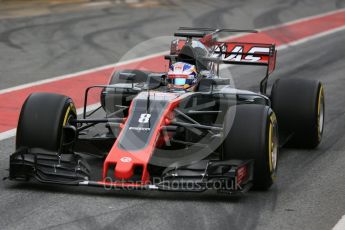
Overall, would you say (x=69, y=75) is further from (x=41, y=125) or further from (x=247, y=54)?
(x=41, y=125)

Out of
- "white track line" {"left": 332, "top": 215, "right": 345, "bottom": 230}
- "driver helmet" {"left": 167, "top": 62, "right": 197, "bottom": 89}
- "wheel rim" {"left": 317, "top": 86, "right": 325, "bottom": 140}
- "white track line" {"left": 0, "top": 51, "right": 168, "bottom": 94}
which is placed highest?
"driver helmet" {"left": 167, "top": 62, "right": 197, "bottom": 89}

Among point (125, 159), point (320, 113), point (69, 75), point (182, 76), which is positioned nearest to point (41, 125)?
point (125, 159)

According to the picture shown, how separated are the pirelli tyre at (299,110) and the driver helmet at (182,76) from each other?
4.03ft

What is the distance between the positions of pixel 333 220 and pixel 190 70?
9.76 ft

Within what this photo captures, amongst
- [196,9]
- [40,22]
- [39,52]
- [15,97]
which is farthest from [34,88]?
[196,9]

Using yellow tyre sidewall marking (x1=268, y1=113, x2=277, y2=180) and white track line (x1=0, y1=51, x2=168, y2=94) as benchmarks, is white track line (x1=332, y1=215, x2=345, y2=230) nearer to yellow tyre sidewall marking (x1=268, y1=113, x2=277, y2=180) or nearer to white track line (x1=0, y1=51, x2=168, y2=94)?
yellow tyre sidewall marking (x1=268, y1=113, x2=277, y2=180)

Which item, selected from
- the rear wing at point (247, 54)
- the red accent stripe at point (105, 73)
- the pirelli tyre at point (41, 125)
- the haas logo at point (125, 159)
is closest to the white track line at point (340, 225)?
the haas logo at point (125, 159)

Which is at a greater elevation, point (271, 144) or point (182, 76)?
point (182, 76)

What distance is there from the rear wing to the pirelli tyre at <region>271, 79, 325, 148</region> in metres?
0.89

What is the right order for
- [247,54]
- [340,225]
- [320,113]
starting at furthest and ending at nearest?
[247,54]
[320,113]
[340,225]

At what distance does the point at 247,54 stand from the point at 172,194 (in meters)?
3.66

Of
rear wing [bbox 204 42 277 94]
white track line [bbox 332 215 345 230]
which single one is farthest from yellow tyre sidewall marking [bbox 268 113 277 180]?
rear wing [bbox 204 42 277 94]

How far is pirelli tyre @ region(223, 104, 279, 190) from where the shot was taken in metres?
8.75

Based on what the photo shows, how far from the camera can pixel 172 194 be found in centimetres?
871
